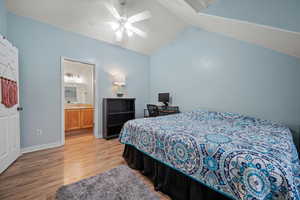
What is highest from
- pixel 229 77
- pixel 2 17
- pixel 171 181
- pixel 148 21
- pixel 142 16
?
pixel 148 21

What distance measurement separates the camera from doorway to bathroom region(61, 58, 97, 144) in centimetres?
392

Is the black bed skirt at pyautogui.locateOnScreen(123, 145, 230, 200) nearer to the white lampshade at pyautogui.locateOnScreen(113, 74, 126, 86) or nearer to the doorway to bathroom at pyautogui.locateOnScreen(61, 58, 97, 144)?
the white lampshade at pyautogui.locateOnScreen(113, 74, 126, 86)

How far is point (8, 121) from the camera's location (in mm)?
1887

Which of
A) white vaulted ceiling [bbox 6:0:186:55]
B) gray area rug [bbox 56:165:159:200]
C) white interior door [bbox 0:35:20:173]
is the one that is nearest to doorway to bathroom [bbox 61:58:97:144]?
white vaulted ceiling [bbox 6:0:186:55]

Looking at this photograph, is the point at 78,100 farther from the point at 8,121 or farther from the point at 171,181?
the point at 171,181

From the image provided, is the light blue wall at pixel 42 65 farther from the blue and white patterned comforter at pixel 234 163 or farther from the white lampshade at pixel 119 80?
the blue and white patterned comforter at pixel 234 163

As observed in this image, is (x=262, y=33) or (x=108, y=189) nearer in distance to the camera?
(x=108, y=189)

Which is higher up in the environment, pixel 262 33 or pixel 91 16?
pixel 91 16

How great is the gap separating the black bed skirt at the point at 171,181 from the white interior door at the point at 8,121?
1.90 metres

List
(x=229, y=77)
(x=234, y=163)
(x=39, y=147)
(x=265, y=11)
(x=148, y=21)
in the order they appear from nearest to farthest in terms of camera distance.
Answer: (x=234, y=163) → (x=265, y=11) → (x=39, y=147) → (x=229, y=77) → (x=148, y=21)

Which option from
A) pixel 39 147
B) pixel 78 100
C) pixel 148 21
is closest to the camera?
pixel 39 147

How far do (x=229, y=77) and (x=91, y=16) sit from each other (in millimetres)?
3343

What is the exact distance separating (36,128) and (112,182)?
2157 mm

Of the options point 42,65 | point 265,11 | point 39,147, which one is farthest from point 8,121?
point 265,11
